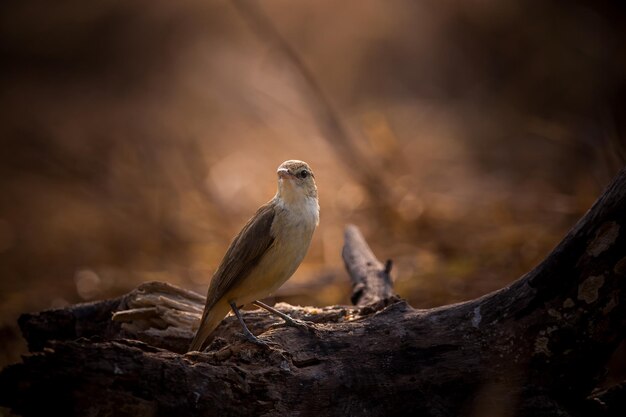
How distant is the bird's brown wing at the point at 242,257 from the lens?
3.66 meters

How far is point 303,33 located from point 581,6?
4.16 meters

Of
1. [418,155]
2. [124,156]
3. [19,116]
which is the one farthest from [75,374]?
[19,116]

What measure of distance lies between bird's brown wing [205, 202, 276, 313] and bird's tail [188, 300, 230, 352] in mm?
39

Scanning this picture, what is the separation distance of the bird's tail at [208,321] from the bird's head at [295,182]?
27.0 inches

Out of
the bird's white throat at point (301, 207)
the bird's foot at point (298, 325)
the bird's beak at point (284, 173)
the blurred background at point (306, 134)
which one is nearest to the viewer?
the bird's foot at point (298, 325)

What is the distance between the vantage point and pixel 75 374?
8.63ft

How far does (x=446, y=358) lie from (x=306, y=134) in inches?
262

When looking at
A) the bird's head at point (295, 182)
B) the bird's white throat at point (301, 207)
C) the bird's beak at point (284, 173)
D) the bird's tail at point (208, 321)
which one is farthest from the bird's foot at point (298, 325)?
the bird's beak at point (284, 173)

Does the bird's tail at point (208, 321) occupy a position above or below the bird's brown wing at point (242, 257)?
below

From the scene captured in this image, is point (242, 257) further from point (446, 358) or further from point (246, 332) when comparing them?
point (446, 358)

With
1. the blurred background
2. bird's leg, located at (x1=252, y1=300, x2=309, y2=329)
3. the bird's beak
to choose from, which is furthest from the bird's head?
the blurred background

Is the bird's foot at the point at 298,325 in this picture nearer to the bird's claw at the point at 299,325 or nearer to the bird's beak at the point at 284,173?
the bird's claw at the point at 299,325

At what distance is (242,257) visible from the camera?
3697mm

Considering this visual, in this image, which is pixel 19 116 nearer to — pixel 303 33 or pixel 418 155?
pixel 303 33
